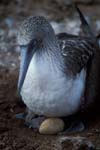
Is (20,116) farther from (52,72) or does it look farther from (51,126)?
(52,72)

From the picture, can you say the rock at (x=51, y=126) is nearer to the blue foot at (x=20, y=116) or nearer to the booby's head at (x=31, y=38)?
the blue foot at (x=20, y=116)


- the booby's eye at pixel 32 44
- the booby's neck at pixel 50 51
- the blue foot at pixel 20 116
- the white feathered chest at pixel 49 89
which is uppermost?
the booby's eye at pixel 32 44

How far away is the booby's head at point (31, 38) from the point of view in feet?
16.3

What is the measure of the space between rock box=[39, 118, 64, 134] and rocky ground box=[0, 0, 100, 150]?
0.05 m

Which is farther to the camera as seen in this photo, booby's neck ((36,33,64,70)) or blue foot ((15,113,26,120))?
blue foot ((15,113,26,120))

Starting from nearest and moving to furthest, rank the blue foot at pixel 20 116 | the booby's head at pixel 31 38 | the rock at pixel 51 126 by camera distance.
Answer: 1. the booby's head at pixel 31 38
2. the rock at pixel 51 126
3. the blue foot at pixel 20 116

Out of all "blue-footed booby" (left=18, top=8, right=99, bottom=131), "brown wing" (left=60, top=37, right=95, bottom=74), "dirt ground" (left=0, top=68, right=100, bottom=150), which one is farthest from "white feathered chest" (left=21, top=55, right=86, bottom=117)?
"dirt ground" (left=0, top=68, right=100, bottom=150)

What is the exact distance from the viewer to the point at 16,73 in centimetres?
695

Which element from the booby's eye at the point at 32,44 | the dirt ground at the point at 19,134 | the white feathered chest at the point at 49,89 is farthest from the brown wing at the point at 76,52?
the dirt ground at the point at 19,134

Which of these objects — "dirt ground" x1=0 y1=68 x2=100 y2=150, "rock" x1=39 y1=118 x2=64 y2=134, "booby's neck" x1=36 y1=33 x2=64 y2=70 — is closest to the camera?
"booby's neck" x1=36 y1=33 x2=64 y2=70

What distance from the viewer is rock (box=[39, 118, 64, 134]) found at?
18.1 feet

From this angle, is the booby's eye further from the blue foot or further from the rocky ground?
the blue foot

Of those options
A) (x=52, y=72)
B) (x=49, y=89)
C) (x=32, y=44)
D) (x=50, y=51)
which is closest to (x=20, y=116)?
(x=49, y=89)

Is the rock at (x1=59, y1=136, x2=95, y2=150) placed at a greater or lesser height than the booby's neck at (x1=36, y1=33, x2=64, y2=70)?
lesser
